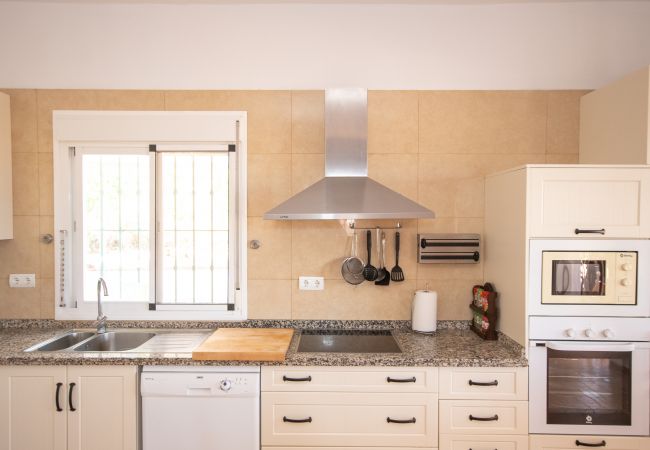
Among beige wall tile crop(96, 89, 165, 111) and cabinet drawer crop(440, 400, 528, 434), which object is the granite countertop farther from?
beige wall tile crop(96, 89, 165, 111)

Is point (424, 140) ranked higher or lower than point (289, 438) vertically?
higher

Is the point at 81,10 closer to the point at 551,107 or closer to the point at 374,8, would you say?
the point at 374,8

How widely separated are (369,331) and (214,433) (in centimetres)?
105

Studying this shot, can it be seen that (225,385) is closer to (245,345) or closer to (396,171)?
(245,345)

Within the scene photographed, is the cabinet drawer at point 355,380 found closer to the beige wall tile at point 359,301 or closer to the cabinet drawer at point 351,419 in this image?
the cabinet drawer at point 351,419

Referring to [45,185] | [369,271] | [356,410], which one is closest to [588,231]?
[369,271]

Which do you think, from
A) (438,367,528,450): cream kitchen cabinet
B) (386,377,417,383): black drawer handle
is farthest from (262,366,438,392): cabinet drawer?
(438,367,528,450): cream kitchen cabinet

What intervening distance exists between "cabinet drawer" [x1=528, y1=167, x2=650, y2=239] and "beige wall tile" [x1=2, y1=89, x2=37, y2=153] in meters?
2.93

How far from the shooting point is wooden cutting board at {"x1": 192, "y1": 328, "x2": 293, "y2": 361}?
1.98 metres

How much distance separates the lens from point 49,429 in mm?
1986

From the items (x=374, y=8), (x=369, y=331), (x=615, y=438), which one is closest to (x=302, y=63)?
(x=374, y=8)

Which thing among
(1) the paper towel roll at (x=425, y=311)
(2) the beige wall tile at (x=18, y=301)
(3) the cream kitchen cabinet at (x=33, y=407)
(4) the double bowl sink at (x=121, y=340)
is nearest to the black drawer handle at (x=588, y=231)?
(1) the paper towel roll at (x=425, y=311)

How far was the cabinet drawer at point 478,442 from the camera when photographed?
6.49ft

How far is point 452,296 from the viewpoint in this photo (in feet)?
8.31
